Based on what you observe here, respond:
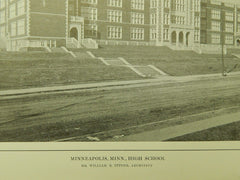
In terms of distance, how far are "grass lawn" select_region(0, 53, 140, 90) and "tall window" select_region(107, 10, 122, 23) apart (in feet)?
3.47

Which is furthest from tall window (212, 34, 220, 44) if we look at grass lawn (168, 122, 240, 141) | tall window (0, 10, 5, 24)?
tall window (0, 10, 5, 24)

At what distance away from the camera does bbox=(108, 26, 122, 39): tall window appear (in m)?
5.96

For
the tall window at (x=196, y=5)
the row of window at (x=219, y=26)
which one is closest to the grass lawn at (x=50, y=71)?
the tall window at (x=196, y=5)

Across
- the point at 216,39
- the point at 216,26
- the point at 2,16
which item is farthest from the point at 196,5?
the point at 2,16

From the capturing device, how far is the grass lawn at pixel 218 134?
5055 mm

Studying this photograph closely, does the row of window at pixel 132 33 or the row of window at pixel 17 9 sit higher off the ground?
the row of window at pixel 17 9

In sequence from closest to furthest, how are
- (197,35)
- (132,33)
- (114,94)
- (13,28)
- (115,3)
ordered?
1. (114,94)
2. (115,3)
3. (13,28)
4. (132,33)
5. (197,35)

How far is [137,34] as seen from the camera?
6.30 m

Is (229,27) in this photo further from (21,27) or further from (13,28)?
(13,28)

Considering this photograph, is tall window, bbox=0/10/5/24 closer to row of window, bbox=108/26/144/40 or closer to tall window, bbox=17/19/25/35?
tall window, bbox=17/19/25/35

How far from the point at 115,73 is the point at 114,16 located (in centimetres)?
135

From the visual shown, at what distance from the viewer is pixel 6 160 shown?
4484 mm

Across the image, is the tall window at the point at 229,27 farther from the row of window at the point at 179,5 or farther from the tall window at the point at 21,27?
the tall window at the point at 21,27

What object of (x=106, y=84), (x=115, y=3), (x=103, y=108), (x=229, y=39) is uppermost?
(x=115, y=3)
